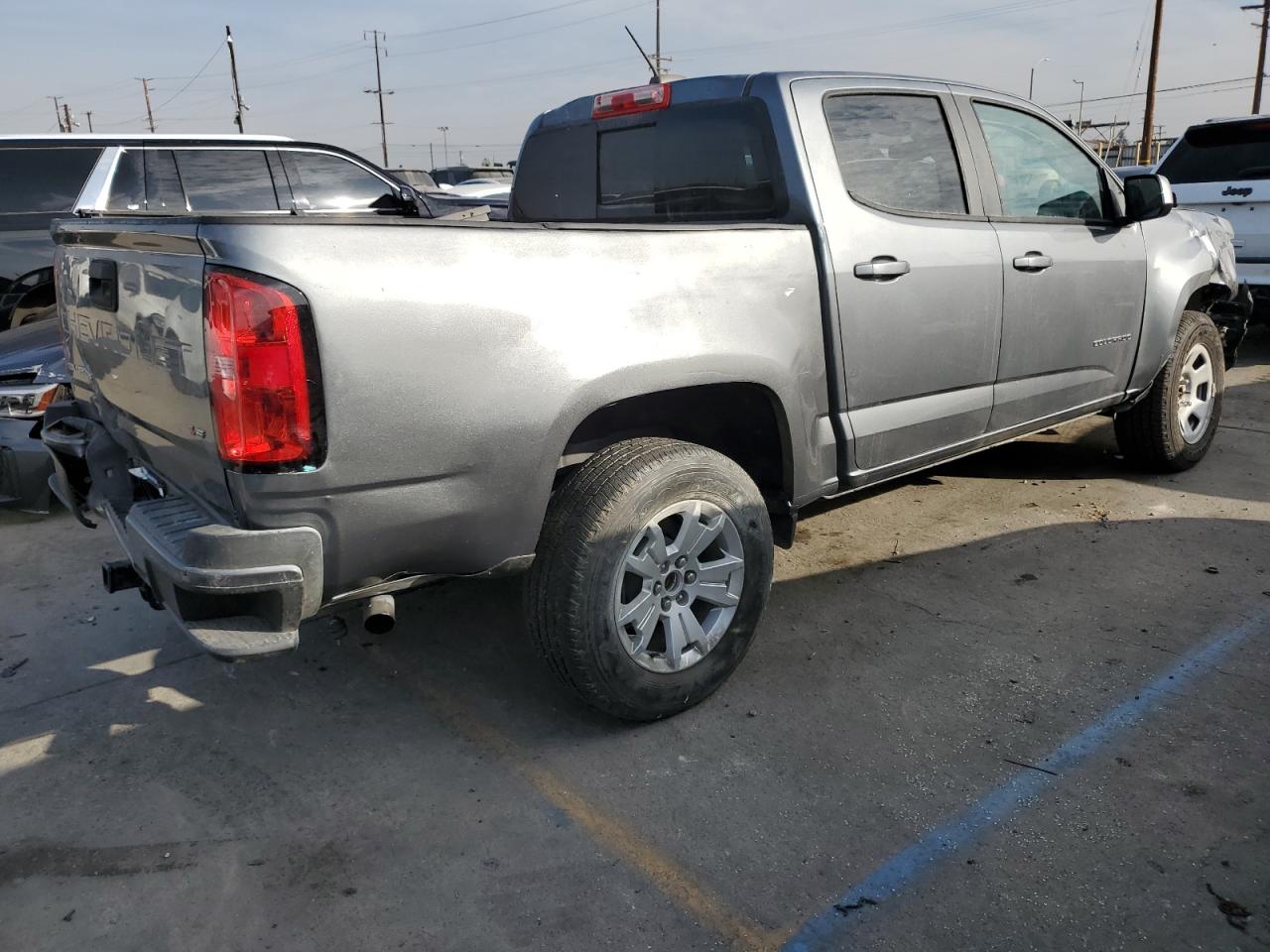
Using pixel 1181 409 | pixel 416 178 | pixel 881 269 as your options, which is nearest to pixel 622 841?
pixel 881 269

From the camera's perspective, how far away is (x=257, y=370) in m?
2.16

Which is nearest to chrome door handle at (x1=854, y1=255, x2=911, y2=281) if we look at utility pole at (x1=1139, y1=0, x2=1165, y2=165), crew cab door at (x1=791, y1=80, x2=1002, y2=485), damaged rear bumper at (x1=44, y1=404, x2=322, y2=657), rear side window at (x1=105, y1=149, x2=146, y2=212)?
crew cab door at (x1=791, y1=80, x2=1002, y2=485)

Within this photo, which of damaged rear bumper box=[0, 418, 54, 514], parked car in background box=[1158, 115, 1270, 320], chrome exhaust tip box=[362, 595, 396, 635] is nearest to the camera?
chrome exhaust tip box=[362, 595, 396, 635]

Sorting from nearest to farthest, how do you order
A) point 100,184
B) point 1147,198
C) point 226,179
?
point 1147,198
point 100,184
point 226,179

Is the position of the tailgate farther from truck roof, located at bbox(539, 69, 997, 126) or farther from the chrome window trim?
the chrome window trim

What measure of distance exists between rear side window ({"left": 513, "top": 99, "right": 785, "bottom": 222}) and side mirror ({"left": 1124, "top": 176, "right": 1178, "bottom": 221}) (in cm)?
207

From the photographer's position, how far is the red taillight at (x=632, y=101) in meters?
3.67

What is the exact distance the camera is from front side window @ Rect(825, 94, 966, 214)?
3385mm

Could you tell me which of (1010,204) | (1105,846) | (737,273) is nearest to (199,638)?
(737,273)

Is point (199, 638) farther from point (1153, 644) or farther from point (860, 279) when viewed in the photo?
point (1153, 644)

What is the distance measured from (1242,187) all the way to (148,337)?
7937 millimetres

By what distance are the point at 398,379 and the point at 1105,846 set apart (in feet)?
6.59

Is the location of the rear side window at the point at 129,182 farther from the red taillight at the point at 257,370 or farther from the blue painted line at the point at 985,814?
the blue painted line at the point at 985,814

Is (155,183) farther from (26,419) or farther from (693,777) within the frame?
(693,777)
